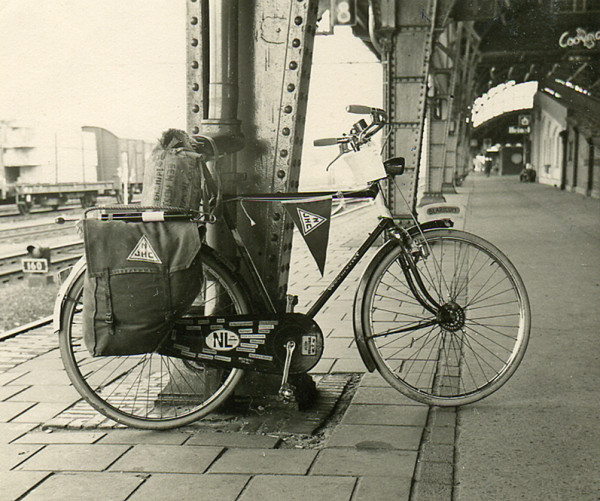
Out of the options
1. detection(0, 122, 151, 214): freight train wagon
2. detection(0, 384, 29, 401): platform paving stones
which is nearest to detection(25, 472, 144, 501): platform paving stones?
detection(0, 384, 29, 401): platform paving stones

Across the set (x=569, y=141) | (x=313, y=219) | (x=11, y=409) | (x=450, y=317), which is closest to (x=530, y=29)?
(x=569, y=141)

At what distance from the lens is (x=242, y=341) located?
132 inches

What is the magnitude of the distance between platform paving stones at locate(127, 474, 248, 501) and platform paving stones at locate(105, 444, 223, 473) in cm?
8

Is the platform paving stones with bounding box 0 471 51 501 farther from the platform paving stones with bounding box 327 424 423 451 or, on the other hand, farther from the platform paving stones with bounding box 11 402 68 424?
the platform paving stones with bounding box 327 424 423 451

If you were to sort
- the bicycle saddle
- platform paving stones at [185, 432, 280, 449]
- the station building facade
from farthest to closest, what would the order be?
1. the station building facade
2. the bicycle saddle
3. platform paving stones at [185, 432, 280, 449]

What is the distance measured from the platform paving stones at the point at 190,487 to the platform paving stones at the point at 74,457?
11.9 inches

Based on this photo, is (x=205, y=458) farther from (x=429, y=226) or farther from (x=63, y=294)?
(x=429, y=226)

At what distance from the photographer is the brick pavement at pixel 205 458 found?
2697 mm

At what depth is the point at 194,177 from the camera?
3.25 m

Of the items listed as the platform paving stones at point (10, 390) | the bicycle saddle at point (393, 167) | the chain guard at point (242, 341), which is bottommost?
the platform paving stones at point (10, 390)

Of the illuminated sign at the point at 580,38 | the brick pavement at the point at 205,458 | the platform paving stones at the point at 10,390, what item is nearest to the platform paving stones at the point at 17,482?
the brick pavement at the point at 205,458

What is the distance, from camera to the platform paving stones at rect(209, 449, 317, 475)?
2.88 metres

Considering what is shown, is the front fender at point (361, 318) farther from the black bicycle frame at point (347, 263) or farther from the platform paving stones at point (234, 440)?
the platform paving stones at point (234, 440)

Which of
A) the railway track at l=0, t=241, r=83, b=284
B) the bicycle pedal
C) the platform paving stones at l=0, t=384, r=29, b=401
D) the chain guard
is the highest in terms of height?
the chain guard
